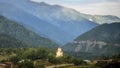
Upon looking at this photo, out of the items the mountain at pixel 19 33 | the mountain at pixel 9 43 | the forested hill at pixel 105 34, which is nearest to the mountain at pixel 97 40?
the forested hill at pixel 105 34

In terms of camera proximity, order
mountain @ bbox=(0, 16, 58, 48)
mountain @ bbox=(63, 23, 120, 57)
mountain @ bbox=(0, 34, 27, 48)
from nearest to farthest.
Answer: mountain @ bbox=(0, 34, 27, 48)
mountain @ bbox=(63, 23, 120, 57)
mountain @ bbox=(0, 16, 58, 48)

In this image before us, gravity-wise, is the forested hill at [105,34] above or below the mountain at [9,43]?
above

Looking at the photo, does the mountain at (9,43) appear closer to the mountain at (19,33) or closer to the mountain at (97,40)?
the mountain at (97,40)

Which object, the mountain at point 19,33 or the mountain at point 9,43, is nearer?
the mountain at point 9,43

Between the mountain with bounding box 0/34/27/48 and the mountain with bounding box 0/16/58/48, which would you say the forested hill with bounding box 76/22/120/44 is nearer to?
the mountain with bounding box 0/16/58/48

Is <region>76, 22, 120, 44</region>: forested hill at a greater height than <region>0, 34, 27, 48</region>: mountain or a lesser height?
greater

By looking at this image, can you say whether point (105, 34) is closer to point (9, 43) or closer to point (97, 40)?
point (97, 40)

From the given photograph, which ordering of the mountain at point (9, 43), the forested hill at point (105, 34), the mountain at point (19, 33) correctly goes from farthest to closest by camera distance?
the mountain at point (19, 33)
the forested hill at point (105, 34)
the mountain at point (9, 43)

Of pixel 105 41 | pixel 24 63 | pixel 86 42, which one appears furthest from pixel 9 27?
pixel 24 63

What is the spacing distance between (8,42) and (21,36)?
1522 inches

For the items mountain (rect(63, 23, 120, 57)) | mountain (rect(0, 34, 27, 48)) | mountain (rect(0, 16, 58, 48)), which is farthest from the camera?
mountain (rect(0, 16, 58, 48))

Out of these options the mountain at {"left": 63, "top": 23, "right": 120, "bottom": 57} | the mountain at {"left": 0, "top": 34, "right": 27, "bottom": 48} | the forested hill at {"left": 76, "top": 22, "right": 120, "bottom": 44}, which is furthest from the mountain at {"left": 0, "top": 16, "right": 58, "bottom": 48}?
the mountain at {"left": 0, "top": 34, "right": 27, "bottom": 48}

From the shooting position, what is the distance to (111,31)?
15675 centimetres

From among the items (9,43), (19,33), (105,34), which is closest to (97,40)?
(105,34)
